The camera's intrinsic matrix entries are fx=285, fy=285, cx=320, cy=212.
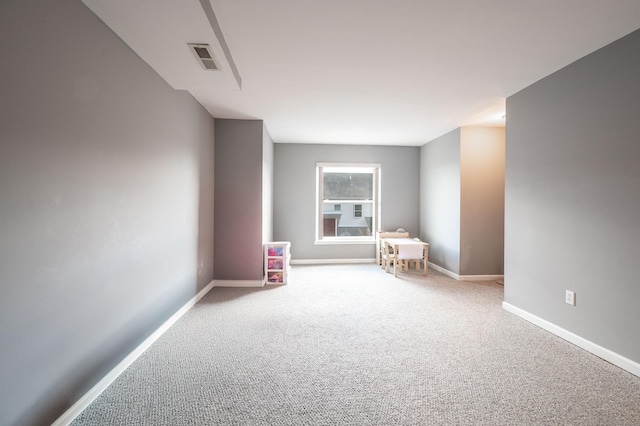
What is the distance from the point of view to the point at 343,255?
5672 mm

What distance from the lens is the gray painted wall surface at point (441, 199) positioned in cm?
452

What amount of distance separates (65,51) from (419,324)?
332cm

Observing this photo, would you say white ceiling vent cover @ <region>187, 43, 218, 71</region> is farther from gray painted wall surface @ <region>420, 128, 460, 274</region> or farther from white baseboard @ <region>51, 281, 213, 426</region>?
gray painted wall surface @ <region>420, 128, 460, 274</region>

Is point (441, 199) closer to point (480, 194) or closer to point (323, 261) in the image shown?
point (480, 194)

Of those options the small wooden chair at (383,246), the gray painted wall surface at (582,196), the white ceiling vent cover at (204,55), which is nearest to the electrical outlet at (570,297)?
the gray painted wall surface at (582,196)

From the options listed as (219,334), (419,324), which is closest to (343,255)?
(419,324)

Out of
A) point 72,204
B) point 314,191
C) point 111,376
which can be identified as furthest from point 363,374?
point 314,191

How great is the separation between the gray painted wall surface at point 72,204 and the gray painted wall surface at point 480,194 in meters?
4.08

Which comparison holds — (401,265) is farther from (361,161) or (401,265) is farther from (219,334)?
(219,334)

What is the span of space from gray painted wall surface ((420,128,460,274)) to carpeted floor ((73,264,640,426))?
1.55 m

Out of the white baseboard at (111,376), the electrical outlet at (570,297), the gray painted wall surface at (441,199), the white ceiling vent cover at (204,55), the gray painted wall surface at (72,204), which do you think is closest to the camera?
the gray painted wall surface at (72,204)

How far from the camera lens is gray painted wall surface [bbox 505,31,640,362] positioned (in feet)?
6.69

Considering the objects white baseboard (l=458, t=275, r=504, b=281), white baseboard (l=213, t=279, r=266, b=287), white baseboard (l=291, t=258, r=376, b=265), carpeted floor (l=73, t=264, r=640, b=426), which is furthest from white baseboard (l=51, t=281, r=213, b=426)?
white baseboard (l=458, t=275, r=504, b=281)

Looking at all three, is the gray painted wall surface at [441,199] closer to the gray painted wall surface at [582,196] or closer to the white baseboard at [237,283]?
the gray painted wall surface at [582,196]
